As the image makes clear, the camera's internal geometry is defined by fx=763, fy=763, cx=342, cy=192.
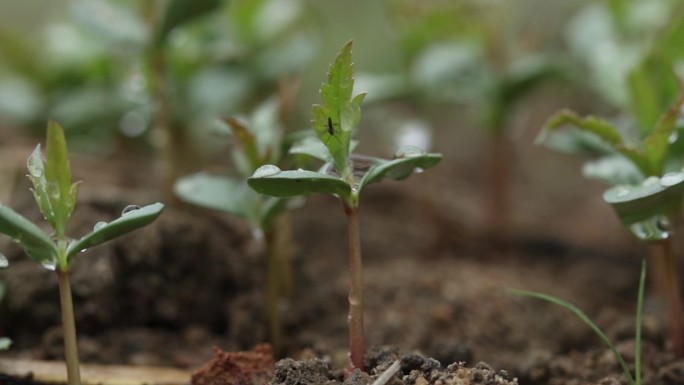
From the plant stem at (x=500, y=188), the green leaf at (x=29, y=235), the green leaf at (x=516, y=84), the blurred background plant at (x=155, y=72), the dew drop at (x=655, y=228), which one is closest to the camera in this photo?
the green leaf at (x=29, y=235)

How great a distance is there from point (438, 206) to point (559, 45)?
1001mm

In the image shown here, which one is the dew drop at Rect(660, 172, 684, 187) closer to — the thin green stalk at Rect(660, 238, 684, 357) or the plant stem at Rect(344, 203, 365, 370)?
the thin green stalk at Rect(660, 238, 684, 357)

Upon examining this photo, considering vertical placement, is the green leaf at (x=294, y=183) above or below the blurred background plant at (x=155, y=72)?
below

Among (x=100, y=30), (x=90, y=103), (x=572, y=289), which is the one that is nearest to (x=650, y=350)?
(x=572, y=289)

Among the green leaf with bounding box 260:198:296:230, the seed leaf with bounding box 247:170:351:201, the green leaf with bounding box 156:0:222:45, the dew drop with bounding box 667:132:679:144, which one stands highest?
the green leaf with bounding box 156:0:222:45

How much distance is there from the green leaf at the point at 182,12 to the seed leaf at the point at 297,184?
607 millimetres

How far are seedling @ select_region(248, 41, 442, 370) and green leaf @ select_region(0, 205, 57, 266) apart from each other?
0.77ft

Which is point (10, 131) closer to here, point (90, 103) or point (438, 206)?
point (90, 103)

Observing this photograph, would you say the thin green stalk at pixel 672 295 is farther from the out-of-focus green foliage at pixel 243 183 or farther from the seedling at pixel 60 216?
the seedling at pixel 60 216

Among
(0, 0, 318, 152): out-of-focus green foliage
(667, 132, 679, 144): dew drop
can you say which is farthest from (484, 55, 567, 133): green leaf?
(667, 132, 679, 144): dew drop

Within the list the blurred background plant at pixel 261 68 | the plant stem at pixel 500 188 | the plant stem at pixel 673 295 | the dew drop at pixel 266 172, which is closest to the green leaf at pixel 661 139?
the plant stem at pixel 673 295

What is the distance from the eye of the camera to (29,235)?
2.72 ft

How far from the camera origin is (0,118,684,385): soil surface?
1.13 metres

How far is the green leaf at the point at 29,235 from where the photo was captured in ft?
2.68
